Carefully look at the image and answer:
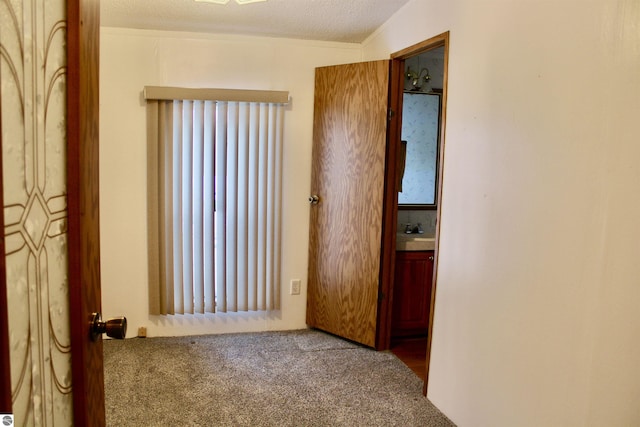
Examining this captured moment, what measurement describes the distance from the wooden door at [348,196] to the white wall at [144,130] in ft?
0.47

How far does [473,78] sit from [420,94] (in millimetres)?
1638

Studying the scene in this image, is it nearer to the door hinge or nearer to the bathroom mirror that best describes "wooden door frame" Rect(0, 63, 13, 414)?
the door hinge

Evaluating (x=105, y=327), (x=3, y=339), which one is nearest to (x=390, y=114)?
(x=105, y=327)

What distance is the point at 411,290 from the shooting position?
3410 mm

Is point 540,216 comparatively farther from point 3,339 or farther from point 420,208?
point 420,208

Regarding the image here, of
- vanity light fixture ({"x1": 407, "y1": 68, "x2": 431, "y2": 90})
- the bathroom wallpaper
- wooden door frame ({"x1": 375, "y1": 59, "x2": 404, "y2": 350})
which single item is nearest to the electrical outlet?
wooden door frame ({"x1": 375, "y1": 59, "x2": 404, "y2": 350})

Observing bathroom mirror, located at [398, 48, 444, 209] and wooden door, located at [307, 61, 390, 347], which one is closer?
wooden door, located at [307, 61, 390, 347]

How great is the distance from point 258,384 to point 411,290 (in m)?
1.39

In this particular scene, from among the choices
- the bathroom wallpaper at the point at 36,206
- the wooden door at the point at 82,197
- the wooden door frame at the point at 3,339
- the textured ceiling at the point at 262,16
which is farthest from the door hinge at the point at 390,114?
the wooden door frame at the point at 3,339

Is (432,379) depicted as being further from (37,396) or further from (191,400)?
(37,396)

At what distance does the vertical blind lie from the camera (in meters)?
3.21

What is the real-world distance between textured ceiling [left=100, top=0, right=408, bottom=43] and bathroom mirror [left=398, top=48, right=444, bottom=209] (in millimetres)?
623

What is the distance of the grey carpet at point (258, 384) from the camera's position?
7.52 feet

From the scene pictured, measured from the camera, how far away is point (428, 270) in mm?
3428
